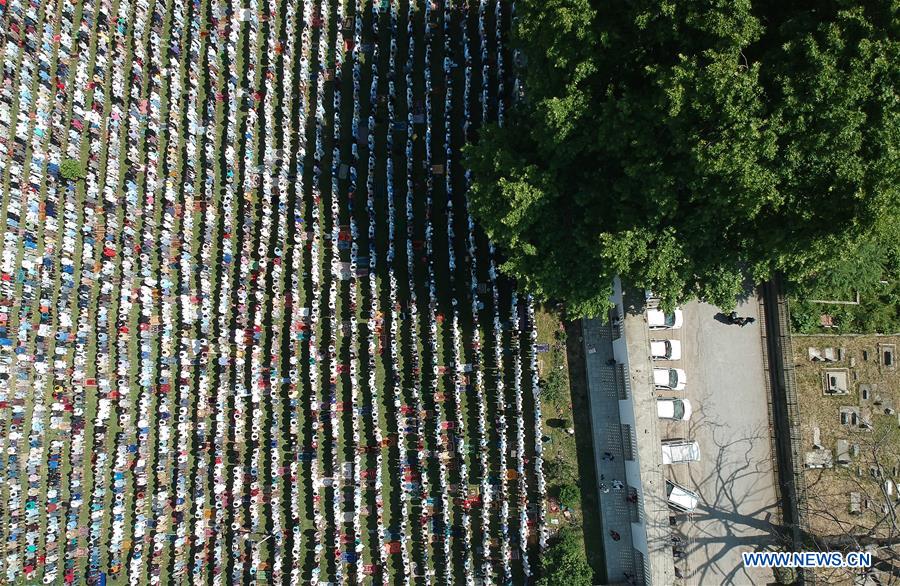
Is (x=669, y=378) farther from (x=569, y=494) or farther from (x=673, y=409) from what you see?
(x=569, y=494)

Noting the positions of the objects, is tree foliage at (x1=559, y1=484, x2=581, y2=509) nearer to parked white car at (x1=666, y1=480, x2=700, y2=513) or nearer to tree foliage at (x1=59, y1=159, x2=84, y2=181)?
parked white car at (x1=666, y1=480, x2=700, y2=513)

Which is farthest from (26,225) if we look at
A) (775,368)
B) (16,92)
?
(775,368)

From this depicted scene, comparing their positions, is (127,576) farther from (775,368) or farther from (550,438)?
(775,368)

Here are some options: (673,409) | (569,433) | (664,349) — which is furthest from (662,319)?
(569,433)

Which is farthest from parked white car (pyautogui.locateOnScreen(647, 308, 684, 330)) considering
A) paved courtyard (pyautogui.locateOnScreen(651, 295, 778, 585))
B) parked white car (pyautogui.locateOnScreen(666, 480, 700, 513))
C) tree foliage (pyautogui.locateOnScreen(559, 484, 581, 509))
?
tree foliage (pyautogui.locateOnScreen(559, 484, 581, 509))

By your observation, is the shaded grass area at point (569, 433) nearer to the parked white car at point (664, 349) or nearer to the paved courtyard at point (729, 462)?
the parked white car at point (664, 349)
